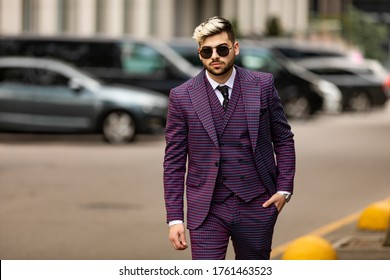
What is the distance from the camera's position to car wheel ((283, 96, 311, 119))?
30500mm

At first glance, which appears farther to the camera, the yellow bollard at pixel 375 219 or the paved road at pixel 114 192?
the yellow bollard at pixel 375 219

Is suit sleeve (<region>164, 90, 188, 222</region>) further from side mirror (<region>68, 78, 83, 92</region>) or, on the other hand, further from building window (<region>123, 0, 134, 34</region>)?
building window (<region>123, 0, 134, 34</region>)

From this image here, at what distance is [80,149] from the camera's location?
21766 mm

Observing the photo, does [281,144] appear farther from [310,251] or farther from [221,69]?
[310,251]

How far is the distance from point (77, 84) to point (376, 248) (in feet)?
43.6

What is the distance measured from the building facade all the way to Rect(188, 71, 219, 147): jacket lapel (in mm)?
31800

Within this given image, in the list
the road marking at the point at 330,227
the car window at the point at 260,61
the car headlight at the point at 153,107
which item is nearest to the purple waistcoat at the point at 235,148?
the road marking at the point at 330,227

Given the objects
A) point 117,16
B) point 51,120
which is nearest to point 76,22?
point 117,16

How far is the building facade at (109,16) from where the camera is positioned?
4312 cm

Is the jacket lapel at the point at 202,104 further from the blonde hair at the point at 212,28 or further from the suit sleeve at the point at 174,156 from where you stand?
the blonde hair at the point at 212,28

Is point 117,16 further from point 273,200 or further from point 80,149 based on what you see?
point 273,200

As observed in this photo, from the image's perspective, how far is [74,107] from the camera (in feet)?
74.8

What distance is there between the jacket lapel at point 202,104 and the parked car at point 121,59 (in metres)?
21.0

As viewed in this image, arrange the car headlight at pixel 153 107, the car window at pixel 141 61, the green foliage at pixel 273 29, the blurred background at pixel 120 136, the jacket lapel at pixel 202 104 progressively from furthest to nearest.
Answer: the green foliage at pixel 273 29 < the car window at pixel 141 61 < the car headlight at pixel 153 107 < the blurred background at pixel 120 136 < the jacket lapel at pixel 202 104
